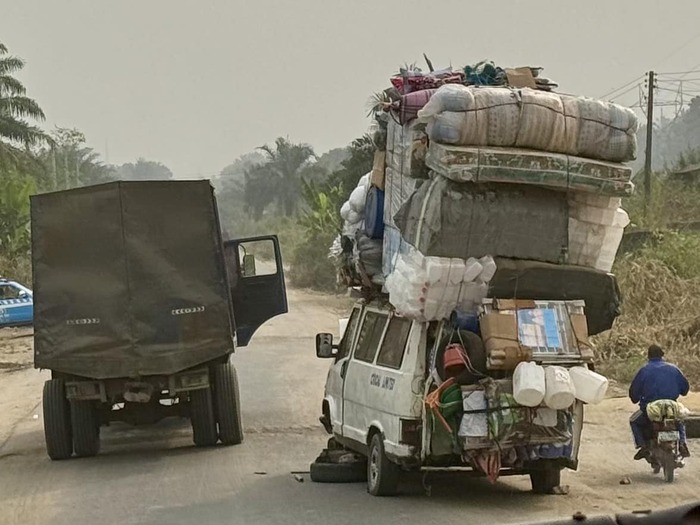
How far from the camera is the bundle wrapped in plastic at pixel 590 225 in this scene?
973 cm

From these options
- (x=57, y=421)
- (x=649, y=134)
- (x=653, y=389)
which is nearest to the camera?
(x=653, y=389)

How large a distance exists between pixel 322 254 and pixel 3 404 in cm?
3061

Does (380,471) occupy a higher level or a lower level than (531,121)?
lower

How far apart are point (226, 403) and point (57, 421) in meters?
1.85

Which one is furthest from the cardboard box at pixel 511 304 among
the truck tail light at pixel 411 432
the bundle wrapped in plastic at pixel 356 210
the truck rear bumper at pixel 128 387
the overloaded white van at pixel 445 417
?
the truck rear bumper at pixel 128 387

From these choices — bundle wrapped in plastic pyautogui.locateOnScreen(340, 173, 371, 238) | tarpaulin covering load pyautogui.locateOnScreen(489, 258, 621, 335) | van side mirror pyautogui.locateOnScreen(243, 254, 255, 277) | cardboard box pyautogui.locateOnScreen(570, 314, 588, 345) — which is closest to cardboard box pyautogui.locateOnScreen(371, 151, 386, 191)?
bundle wrapped in plastic pyautogui.locateOnScreen(340, 173, 371, 238)

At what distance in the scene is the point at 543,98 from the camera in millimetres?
9305

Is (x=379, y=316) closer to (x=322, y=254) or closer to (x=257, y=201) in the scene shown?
(x=322, y=254)

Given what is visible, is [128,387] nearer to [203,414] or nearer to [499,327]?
[203,414]

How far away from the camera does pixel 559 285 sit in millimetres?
9484

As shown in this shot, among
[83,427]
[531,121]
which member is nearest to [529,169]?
[531,121]

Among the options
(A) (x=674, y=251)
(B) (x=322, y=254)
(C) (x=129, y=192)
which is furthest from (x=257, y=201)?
(C) (x=129, y=192)

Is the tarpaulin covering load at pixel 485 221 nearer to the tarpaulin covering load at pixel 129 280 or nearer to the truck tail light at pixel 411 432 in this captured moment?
the truck tail light at pixel 411 432

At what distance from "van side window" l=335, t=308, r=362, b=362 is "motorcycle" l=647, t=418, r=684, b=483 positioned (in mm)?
2968
